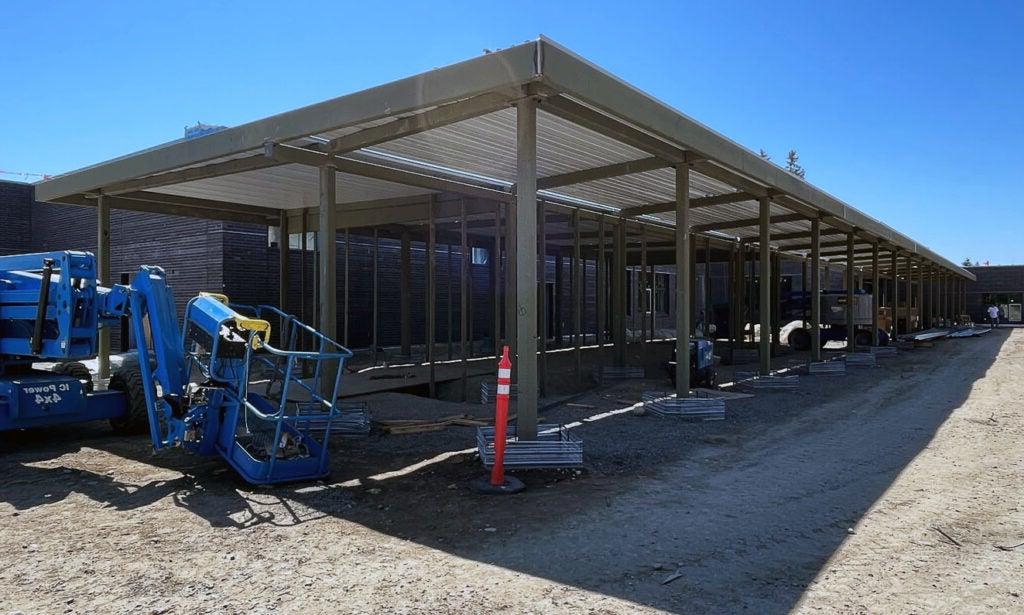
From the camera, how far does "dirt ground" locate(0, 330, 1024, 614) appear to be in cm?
396

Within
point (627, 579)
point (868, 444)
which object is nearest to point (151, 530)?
point (627, 579)

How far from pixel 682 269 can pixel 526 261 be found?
3940 mm

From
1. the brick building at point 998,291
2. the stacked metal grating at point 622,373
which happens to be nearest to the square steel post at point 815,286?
the stacked metal grating at point 622,373

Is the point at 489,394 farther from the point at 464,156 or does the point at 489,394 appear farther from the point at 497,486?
the point at 497,486

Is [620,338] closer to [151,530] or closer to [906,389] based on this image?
[906,389]

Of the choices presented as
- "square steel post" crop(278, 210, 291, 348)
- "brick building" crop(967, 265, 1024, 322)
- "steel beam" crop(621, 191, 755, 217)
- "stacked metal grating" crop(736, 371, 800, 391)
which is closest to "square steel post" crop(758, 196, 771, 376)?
"stacked metal grating" crop(736, 371, 800, 391)

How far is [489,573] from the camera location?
4.27 meters

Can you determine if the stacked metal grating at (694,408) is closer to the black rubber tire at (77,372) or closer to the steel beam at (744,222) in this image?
the steel beam at (744,222)

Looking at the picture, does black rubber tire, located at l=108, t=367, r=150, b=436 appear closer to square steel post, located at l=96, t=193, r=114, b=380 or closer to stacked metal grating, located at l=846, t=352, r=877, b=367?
square steel post, located at l=96, t=193, r=114, b=380

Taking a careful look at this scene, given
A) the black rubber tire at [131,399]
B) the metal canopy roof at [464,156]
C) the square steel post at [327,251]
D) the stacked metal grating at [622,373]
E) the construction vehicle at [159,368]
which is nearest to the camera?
the construction vehicle at [159,368]

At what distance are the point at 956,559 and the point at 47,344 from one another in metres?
8.82

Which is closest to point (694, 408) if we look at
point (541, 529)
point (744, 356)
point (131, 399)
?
point (541, 529)

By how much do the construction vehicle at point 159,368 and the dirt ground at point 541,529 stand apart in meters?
0.38

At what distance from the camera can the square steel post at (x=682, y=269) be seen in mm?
9969
